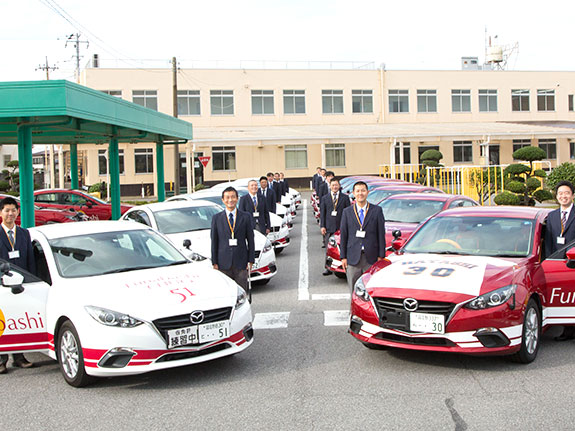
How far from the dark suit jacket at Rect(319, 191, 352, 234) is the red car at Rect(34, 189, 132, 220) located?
38.0 ft

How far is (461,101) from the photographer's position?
53594 mm

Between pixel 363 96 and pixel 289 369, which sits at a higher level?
pixel 363 96

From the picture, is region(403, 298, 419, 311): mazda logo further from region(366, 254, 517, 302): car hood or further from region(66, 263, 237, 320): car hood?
region(66, 263, 237, 320): car hood

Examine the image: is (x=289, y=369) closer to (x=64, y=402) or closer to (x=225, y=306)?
(x=225, y=306)

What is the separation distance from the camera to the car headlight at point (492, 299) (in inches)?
231

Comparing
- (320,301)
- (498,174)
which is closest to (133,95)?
(498,174)

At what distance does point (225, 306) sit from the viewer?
611cm

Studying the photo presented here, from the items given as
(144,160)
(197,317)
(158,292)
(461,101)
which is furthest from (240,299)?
(461,101)

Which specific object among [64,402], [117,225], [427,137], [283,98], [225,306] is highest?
[283,98]

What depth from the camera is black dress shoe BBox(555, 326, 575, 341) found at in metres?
7.28

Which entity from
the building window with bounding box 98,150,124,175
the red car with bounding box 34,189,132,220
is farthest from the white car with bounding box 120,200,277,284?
the building window with bounding box 98,150,124,175

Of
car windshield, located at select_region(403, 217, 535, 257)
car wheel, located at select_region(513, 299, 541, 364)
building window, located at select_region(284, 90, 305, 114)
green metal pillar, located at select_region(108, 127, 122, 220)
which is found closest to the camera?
car wheel, located at select_region(513, 299, 541, 364)

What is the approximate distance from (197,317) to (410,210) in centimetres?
711

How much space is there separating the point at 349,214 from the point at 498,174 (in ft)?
61.6
